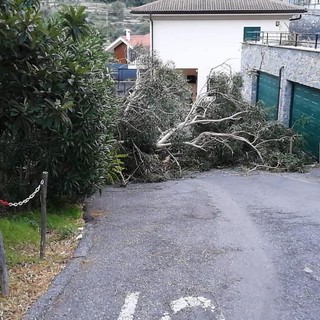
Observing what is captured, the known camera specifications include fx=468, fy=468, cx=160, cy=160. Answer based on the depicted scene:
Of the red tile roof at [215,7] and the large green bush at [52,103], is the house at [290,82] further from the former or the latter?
the large green bush at [52,103]

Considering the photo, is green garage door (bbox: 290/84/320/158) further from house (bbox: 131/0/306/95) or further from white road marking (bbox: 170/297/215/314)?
house (bbox: 131/0/306/95)

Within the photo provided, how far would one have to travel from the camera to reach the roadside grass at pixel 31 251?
5.47m

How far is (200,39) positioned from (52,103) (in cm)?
2388

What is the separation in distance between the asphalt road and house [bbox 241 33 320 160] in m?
5.43

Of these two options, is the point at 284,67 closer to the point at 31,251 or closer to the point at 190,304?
the point at 31,251

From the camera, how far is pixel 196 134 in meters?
15.8

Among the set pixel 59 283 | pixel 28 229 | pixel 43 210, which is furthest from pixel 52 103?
pixel 59 283

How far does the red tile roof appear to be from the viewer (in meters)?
28.5

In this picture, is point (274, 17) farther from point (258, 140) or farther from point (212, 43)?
point (258, 140)

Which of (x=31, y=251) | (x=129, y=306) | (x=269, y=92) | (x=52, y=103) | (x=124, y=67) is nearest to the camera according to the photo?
(x=129, y=306)

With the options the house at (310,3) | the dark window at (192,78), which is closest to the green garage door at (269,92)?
the dark window at (192,78)

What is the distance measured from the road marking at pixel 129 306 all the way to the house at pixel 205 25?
24.3 meters

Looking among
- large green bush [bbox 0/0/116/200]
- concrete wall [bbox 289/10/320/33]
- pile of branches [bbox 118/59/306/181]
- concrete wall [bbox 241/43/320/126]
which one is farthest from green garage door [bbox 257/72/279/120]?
large green bush [bbox 0/0/116/200]

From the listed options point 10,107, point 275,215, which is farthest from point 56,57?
point 275,215
